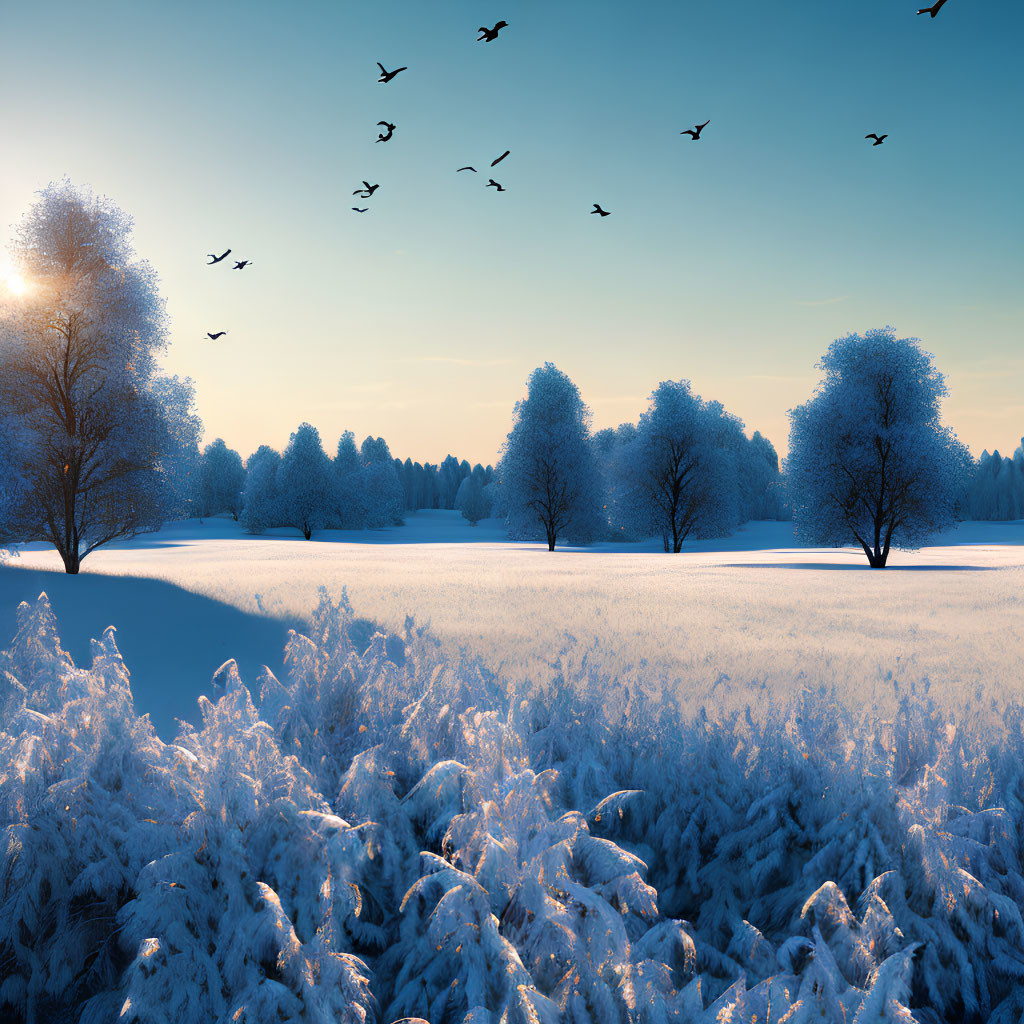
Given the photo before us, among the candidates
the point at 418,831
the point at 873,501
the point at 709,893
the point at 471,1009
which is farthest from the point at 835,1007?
the point at 873,501

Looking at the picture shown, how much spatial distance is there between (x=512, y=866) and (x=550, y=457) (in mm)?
33269

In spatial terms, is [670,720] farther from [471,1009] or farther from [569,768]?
[471,1009]

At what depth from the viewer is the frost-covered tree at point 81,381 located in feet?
45.4

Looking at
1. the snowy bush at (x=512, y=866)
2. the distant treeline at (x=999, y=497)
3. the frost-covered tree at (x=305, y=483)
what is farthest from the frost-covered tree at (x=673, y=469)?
the distant treeline at (x=999, y=497)

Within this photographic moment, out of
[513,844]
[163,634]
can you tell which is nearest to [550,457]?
[163,634]

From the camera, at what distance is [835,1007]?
2934 mm

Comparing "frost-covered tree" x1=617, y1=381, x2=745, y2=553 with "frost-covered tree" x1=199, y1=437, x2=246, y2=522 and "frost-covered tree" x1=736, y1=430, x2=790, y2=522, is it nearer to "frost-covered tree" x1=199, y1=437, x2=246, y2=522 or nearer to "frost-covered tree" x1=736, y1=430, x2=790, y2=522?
"frost-covered tree" x1=736, y1=430, x2=790, y2=522

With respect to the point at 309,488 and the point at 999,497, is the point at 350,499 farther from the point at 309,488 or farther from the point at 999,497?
the point at 999,497

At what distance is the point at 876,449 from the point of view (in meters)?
22.1

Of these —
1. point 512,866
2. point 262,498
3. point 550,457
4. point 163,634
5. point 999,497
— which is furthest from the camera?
point 999,497

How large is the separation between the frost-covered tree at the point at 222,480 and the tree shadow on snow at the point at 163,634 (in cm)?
7339

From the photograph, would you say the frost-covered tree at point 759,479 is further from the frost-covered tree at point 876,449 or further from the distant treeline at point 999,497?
the frost-covered tree at point 876,449

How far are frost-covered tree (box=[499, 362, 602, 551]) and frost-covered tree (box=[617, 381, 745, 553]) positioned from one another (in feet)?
7.58

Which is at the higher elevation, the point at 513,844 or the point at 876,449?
the point at 876,449
